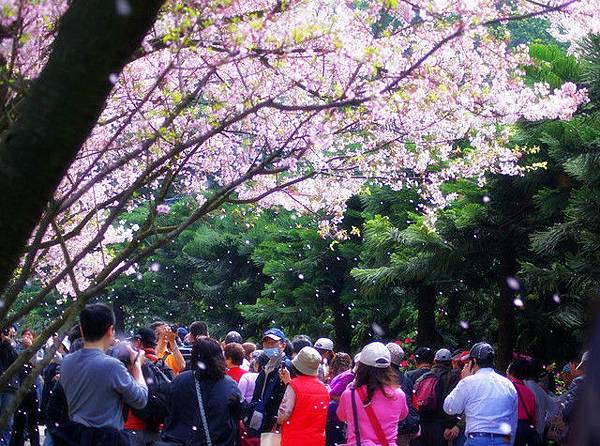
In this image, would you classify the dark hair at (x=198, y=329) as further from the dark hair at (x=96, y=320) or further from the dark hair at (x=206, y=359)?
the dark hair at (x=96, y=320)

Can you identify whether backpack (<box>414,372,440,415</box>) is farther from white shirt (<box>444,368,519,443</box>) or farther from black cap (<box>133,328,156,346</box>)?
black cap (<box>133,328,156,346</box>)

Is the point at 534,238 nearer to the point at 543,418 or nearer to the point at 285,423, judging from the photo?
the point at 543,418

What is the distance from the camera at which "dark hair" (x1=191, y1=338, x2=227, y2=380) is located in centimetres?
823

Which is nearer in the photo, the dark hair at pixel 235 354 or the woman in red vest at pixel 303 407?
the woman in red vest at pixel 303 407

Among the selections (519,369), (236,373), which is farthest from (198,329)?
(519,369)

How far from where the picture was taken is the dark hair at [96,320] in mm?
6414

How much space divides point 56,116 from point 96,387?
4.14 meters

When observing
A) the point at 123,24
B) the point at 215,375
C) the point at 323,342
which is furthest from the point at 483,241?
the point at 123,24

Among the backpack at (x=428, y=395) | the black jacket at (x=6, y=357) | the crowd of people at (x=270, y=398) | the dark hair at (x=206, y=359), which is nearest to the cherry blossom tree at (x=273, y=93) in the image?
the crowd of people at (x=270, y=398)

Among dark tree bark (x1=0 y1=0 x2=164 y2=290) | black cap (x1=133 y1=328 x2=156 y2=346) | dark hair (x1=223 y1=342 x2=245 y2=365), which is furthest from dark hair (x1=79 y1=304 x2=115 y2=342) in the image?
dark hair (x1=223 y1=342 x2=245 y2=365)

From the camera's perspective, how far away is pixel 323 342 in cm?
1367

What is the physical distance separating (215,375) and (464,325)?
9923 millimetres

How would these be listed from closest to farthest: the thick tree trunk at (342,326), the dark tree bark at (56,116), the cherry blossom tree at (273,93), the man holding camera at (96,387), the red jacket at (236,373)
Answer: the dark tree bark at (56,116) < the cherry blossom tree at (273,93) < the man holding camera at (96,387) < the red jacket at (236,373) < the thick tree trunk at (342,326)

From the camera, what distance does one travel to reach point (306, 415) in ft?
29.7
